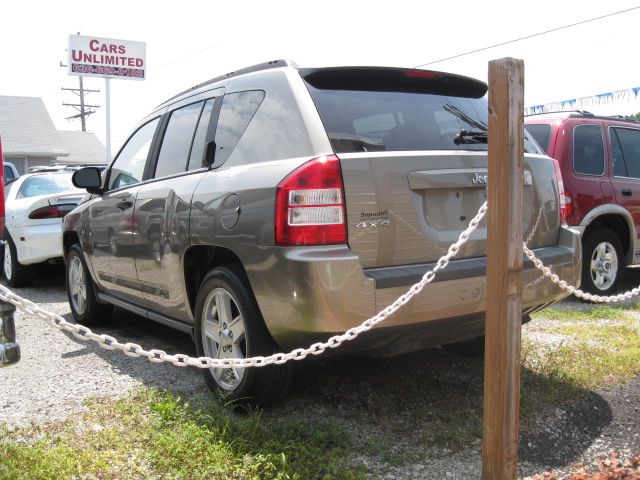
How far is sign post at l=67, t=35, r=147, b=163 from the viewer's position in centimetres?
2466

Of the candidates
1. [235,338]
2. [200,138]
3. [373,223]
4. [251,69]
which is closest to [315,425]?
[235,338]

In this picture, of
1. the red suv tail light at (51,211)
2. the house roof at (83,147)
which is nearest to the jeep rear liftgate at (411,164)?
the red suv tail light at (51,211)

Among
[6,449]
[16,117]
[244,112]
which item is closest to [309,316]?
[244,112]

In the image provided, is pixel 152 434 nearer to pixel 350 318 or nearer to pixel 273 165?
pixel 350 318

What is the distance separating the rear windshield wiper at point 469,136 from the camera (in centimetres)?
358

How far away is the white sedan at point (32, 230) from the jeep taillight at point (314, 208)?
527cm

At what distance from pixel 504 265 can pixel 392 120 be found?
4.00 feet

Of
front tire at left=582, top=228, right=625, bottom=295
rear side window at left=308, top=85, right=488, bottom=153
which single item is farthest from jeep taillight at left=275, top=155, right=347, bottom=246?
front tire at left=582, top=228, right=625, bottom=295

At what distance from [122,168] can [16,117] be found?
132 feet

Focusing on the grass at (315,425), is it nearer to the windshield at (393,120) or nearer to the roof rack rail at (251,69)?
the windshield at (393,120)

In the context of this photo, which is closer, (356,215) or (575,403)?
(356,215)

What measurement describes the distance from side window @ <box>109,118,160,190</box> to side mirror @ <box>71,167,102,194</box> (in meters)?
0.10

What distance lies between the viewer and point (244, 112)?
373 centimetres

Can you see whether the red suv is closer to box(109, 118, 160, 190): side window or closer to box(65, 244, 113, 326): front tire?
box(109, 118, 160, 190): side window
